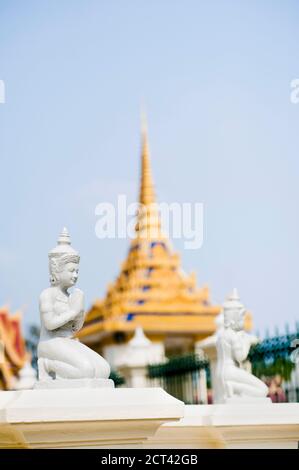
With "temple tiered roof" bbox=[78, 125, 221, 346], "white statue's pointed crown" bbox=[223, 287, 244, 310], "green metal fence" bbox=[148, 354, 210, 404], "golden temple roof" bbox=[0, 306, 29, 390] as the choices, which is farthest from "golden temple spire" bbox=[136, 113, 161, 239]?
"white statue's pointed crown" bbox=[223, 287, 244, 310]

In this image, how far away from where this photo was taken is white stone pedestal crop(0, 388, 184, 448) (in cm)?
550

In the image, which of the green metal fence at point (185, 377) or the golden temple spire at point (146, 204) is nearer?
the green metal fence at point (185, 377)

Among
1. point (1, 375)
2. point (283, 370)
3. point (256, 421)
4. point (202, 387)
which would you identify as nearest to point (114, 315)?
point (1, 375)

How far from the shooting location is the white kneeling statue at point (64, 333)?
5.82 m

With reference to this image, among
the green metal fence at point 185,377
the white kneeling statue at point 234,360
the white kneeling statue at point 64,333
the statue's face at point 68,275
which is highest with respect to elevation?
the statue's face at point 68,275

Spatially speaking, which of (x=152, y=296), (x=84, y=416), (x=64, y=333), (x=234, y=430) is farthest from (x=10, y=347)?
(x=84, y=416)

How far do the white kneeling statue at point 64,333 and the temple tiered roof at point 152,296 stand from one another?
2262cm

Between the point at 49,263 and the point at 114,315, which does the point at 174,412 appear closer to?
the point at 49,263

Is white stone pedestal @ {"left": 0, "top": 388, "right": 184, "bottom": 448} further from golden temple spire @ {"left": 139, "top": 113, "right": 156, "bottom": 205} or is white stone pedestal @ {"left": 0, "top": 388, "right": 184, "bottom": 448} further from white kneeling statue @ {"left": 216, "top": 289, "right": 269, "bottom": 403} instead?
golden temple spire @ {"left": 139, "top": 113, "right": 156, "bottom": 205}

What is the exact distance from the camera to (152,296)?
97.5 ft

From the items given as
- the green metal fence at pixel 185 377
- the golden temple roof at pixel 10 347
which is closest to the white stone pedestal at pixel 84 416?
the green metal fence at pixel 185 377

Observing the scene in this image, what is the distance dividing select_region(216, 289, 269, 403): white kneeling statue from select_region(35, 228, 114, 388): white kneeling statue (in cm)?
247

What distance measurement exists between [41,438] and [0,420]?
240 millimetres

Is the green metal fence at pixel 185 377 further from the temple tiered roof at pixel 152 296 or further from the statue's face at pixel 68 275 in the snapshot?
the temple tiered roof at pixel 152 296
